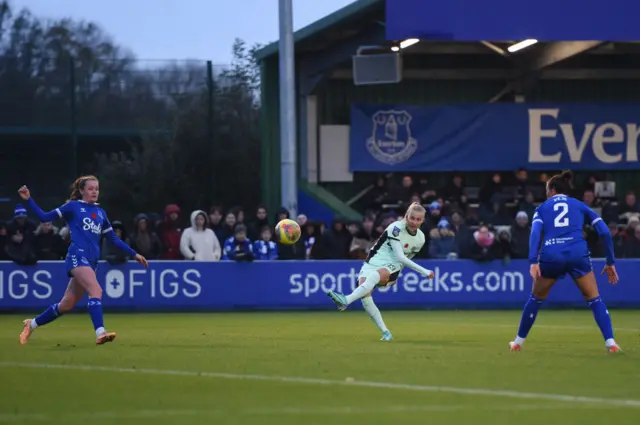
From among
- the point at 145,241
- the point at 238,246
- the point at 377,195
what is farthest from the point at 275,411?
the point at 377,195

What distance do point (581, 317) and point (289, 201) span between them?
25.9 ft

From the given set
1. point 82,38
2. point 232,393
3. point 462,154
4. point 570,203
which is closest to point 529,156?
point 462,154

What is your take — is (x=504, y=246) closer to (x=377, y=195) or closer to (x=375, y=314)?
(x=377, y=195)

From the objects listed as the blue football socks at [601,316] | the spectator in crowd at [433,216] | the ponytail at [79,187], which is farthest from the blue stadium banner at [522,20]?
the blue football socks at [601,316]

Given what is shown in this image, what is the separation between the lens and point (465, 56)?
3644cm

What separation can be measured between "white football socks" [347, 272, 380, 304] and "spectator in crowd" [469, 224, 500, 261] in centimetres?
995

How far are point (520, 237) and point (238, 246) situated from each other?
566 centimetres

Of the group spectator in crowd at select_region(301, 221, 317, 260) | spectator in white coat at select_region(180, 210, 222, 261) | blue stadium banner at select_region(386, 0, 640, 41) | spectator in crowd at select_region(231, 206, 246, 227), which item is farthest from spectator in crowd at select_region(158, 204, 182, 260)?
blue stadium banner at select_region(386, 0, 640, 41)

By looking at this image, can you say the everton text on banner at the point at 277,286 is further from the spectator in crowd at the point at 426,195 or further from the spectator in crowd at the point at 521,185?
the spectator in crowd at the point at 521,185

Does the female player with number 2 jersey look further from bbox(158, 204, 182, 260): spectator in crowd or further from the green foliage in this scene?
the green foliage

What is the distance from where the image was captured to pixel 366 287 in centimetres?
1703

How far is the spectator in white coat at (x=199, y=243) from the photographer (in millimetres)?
26281

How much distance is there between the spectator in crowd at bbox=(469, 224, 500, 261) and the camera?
88.0ft

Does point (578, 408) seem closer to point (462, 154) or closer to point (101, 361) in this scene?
point (101, 361)
